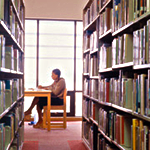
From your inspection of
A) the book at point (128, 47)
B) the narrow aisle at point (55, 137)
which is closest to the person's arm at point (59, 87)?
the narrow aisle at point (55, 137)

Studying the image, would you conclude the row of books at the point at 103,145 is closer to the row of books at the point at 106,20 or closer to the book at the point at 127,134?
the book at the point at 127,134

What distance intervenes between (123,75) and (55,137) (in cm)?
279

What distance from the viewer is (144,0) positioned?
1.80m

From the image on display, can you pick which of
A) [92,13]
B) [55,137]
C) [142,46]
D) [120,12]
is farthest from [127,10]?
[55,137]

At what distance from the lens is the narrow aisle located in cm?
419

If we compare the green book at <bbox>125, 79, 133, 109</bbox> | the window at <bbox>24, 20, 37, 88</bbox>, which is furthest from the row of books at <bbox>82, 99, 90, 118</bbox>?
the window at <bbox>24, 20, 37, 88</bbox>

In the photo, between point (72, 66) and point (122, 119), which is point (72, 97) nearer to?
point (72, 66)

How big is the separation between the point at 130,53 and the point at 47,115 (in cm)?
349

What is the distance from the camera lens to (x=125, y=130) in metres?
2.32

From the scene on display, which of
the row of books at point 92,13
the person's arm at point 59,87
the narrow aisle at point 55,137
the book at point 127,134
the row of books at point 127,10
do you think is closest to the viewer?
the row of books at point 127,10

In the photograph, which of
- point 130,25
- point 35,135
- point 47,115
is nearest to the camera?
point 130,25

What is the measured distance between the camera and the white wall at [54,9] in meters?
6.12

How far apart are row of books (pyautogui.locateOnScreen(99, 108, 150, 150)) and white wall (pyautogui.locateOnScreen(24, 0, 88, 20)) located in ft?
12.1

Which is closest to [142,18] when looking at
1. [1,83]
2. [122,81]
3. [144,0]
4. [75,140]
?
[144,0]
